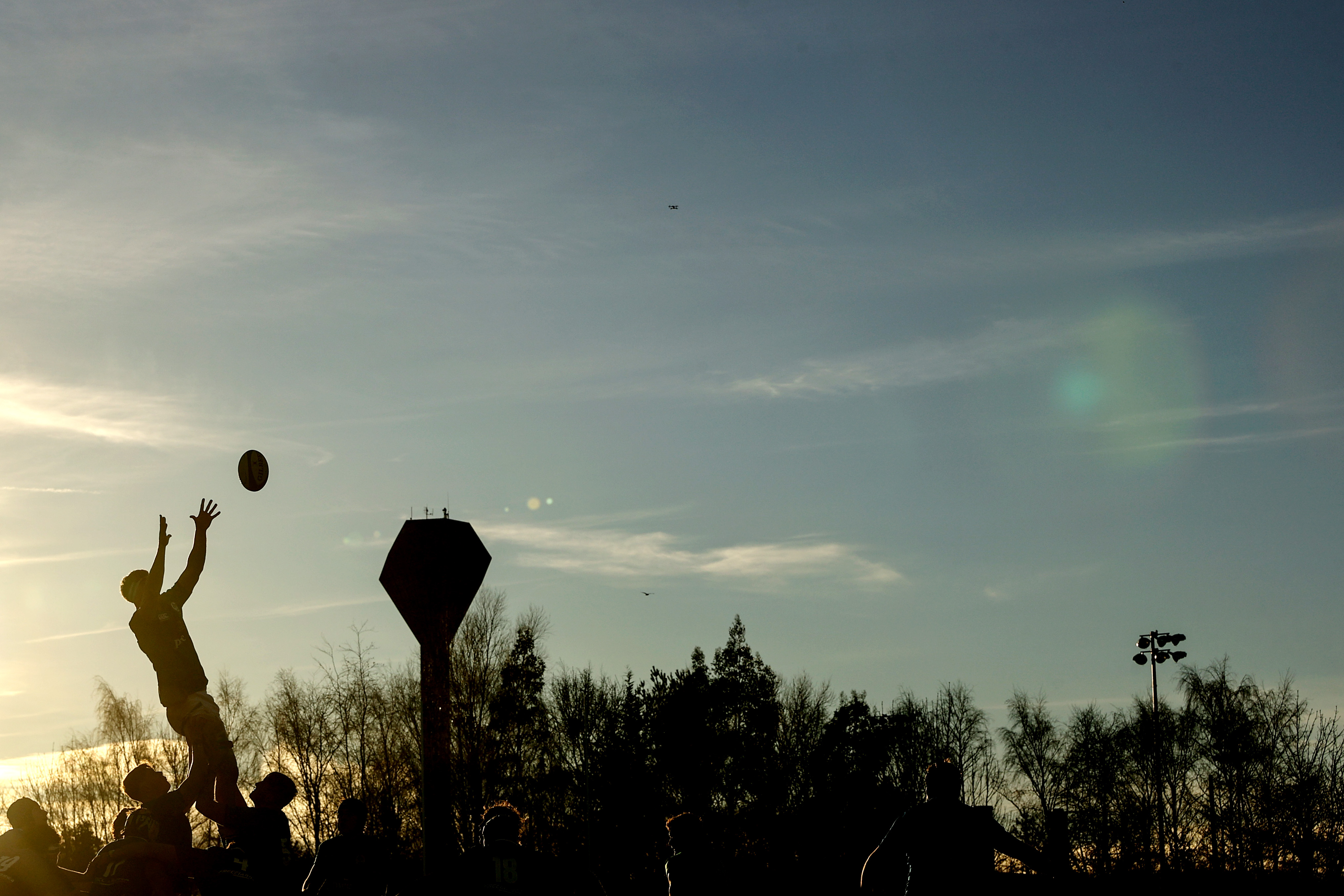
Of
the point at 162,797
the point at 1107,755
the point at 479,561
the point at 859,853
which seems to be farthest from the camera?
the point at 1107,755

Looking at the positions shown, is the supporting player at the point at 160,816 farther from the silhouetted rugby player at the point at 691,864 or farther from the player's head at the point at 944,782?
the player's head at the point at 944,782

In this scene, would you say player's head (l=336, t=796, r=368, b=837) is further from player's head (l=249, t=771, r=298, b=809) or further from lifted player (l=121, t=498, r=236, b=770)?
lifted player (l=121, t=498, r=236, b=770)

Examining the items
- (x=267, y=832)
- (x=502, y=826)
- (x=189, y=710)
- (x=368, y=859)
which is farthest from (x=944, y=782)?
(x=189, y=710)

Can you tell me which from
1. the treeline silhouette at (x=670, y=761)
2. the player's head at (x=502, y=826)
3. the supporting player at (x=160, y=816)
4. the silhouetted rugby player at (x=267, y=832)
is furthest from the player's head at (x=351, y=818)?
the treeline silhouette at (x=670, y=761)

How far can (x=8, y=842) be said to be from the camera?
988cm

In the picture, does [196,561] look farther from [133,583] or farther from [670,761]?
[670,761]

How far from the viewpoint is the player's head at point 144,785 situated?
930 cm

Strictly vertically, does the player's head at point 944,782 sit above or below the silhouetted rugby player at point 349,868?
A: above

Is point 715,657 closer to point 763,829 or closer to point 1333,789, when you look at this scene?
point 763,829

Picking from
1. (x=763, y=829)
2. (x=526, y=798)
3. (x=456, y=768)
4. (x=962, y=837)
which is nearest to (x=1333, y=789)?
(x=962, y=837)

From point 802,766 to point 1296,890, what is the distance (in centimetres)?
4688

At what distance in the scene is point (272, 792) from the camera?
9508 millimetres

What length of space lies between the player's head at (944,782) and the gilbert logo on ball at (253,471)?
645 cm

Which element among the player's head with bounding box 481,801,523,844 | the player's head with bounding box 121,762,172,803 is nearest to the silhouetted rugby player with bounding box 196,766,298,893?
the player's head with bounding box 121,762,172,803
